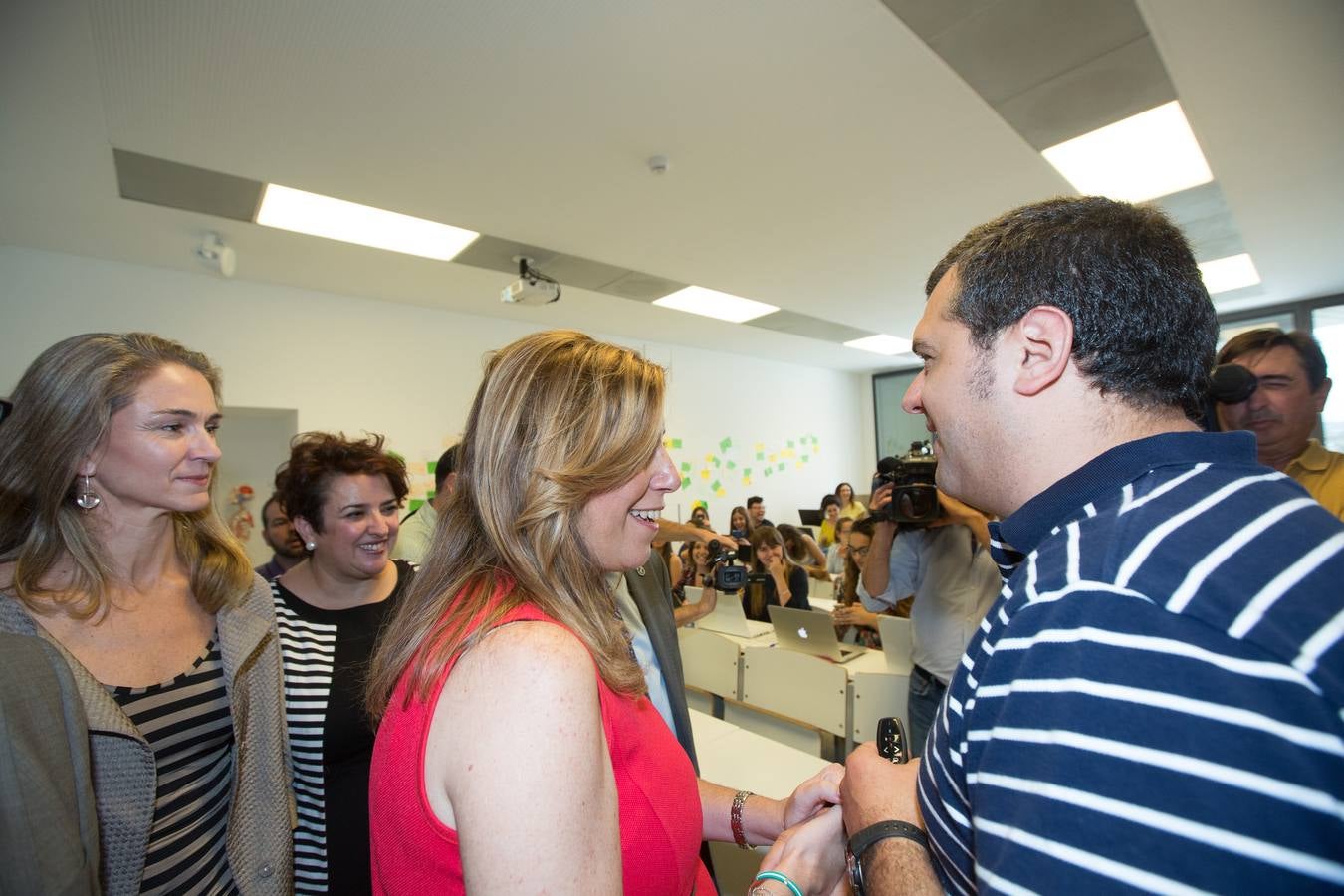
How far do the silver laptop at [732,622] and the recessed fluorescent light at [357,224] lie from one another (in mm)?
2678

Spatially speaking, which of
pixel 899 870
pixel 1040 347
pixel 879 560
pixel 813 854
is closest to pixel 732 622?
pixel 879 560

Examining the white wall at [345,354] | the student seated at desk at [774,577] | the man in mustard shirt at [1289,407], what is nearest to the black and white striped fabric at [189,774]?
the man in mustard shirt at [1289,407]

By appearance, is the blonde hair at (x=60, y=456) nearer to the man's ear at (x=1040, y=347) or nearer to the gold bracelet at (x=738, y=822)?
the gold bracelet at (x=738, y=822)

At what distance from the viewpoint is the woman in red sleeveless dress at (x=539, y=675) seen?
0.60 metres

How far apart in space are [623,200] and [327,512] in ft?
7.13

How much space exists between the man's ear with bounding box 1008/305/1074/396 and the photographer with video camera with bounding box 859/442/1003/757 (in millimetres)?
1511

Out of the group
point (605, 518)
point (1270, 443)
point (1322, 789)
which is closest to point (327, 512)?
point (605, 518)

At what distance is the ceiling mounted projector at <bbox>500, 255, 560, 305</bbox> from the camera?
148 inches

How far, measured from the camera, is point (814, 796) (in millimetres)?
1061

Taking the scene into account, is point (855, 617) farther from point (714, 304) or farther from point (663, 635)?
point (714, 304)

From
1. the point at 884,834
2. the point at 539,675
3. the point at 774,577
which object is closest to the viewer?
the point at 539,675

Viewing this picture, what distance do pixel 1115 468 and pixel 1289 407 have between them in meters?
1.70

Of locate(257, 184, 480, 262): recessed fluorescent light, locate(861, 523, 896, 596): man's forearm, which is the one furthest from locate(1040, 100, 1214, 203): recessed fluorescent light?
locate(257, 184, 480, 262): recessed fluorescent light

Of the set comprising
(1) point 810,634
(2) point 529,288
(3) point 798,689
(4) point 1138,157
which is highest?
(4) point 1138,157
